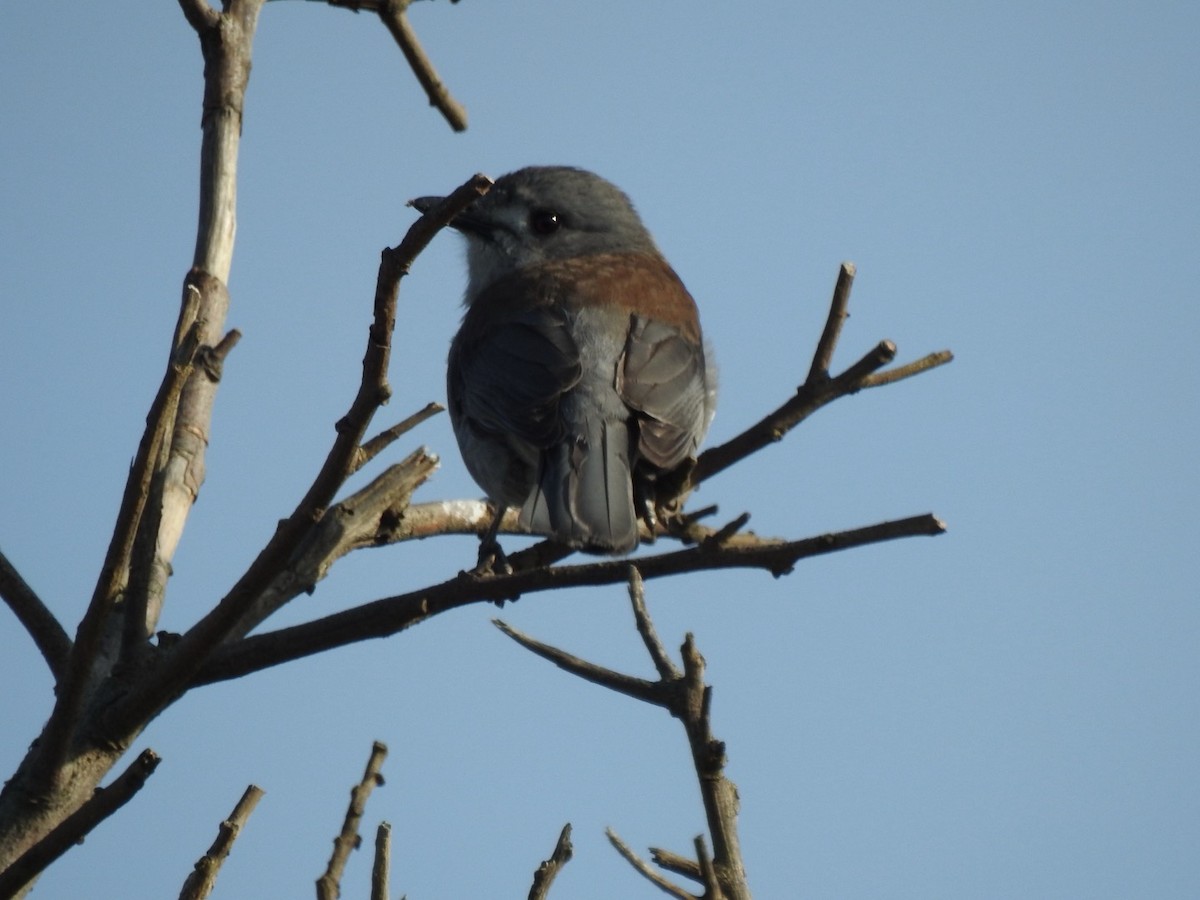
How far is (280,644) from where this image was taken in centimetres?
277

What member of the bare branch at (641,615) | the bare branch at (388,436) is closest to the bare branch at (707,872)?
the bare branch at (641,615)

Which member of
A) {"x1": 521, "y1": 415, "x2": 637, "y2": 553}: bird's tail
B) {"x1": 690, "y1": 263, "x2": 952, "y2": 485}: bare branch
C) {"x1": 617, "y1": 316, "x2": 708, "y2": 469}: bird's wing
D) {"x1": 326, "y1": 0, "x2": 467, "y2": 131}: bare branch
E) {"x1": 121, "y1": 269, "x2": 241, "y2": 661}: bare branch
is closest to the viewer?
{"x1": 121, "y1": 269, "x2": 241, "y2": 661}: bare branch

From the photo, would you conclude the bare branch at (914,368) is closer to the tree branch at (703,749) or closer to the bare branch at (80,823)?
the tree branch at (703,749)

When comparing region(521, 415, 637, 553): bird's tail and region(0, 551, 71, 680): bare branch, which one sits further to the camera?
region(521, 415, 637, 553): bird's tail

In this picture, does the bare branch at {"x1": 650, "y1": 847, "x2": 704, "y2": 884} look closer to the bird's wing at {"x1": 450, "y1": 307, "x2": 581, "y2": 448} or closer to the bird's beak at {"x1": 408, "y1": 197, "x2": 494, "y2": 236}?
the bird's wing at {"x1": 450, "y1": 307, "x2": 581, "y2": 448}

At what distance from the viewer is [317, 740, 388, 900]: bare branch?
116 inches

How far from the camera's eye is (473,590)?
114 inches

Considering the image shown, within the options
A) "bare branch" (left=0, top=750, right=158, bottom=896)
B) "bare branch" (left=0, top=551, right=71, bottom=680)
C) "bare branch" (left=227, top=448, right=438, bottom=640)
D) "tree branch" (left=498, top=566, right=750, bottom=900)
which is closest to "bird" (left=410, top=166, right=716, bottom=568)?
"bare branch" (left=227, top=448, right=438, bottom=640)

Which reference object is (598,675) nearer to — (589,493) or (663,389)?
(589,493)

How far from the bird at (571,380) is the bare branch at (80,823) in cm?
211

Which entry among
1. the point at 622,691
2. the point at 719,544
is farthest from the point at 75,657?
the point at 719,544

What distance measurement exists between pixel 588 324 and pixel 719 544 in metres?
2.88

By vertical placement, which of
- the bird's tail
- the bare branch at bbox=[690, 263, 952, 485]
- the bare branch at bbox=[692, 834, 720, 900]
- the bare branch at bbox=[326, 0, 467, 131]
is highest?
the bare branch at bbox=[326, 0, 467, 131]

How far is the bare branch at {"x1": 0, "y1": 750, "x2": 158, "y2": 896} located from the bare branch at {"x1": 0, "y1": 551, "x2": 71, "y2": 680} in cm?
73
